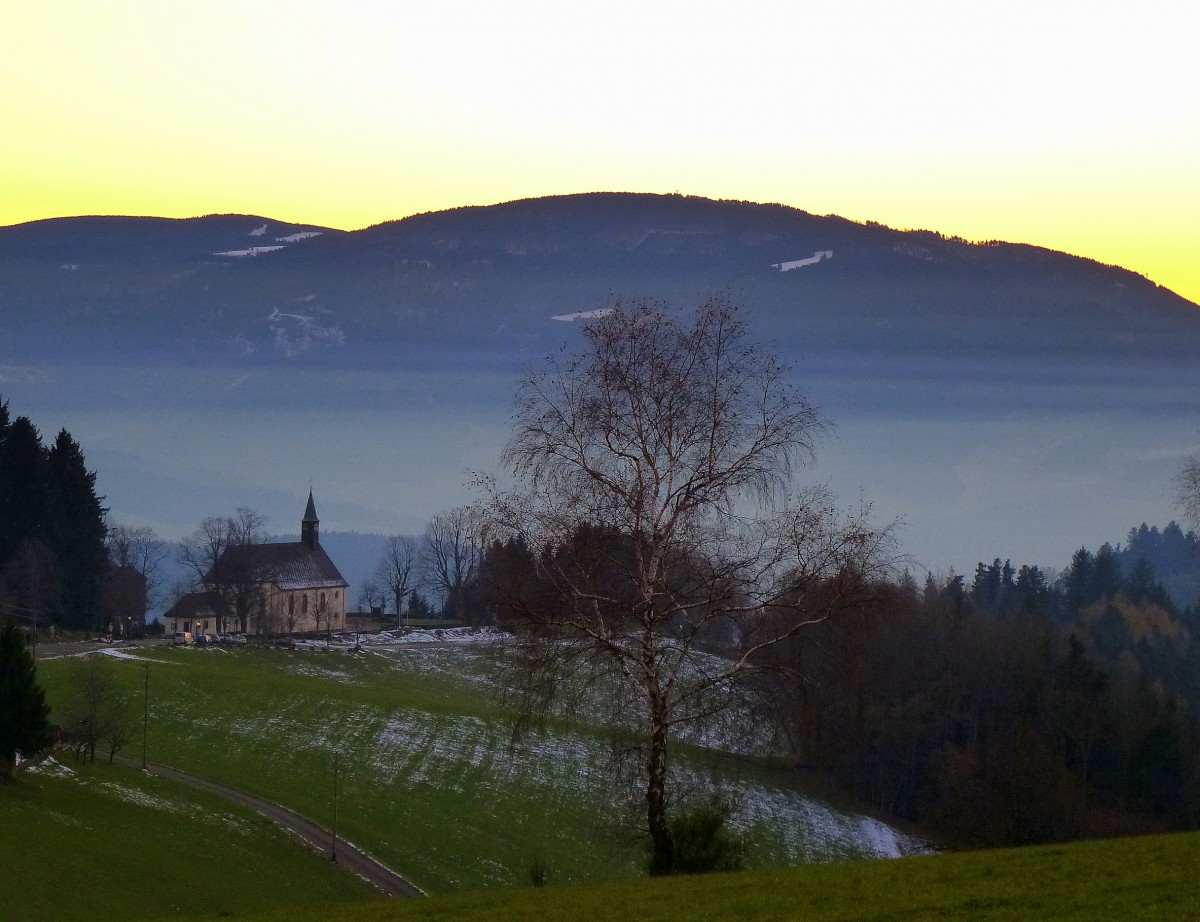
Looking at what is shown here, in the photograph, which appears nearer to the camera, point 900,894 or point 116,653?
point 900,894

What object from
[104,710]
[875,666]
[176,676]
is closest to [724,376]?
[104,710]

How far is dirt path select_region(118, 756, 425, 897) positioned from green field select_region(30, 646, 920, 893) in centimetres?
89

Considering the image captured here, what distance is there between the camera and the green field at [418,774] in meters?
56.6

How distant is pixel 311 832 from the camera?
54.5 metres

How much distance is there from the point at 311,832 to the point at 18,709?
470 inches

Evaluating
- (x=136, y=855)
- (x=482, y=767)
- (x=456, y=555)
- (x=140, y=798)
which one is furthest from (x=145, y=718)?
(x=456, y=555)

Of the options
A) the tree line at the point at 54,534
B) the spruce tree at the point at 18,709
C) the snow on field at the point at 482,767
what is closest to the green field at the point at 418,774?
the snow on field at the point at 482,767

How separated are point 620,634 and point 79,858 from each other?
78.1 feet

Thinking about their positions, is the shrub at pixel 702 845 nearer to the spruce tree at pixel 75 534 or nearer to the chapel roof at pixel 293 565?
the spruce tree at pixel 75 534

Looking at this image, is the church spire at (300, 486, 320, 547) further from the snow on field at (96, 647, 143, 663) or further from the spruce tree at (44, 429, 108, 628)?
the snow on field at (96, 647, 143, 663)

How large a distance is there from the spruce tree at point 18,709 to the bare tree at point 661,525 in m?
28.9

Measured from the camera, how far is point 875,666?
2867 inches

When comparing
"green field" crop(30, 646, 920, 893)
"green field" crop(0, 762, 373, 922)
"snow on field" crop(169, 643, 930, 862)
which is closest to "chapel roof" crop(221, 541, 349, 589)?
"green field" crop(30, 646, 920, 893)

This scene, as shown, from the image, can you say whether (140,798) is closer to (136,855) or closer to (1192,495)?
(136,855)
